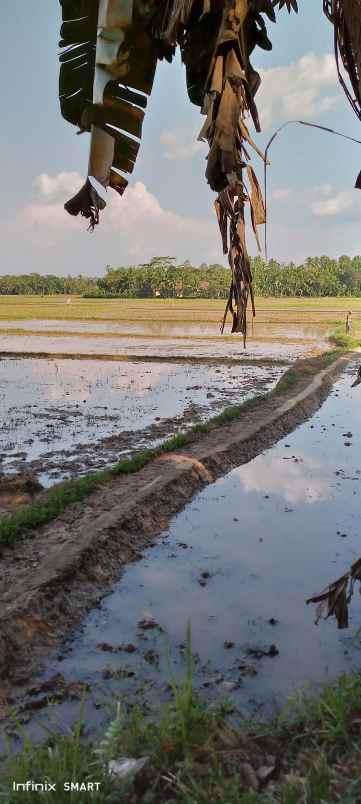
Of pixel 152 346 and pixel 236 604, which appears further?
pixel 152 346

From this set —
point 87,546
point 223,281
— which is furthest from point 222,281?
point 87,546

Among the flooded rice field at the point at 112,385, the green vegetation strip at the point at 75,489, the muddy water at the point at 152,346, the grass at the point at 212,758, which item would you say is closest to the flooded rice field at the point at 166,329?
the flooded rice field at the point at 112,385

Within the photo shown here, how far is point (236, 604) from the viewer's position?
3.50m

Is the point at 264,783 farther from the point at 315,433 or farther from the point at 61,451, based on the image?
the point at 315,433

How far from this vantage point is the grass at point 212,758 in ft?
5.74

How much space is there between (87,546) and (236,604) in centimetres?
112

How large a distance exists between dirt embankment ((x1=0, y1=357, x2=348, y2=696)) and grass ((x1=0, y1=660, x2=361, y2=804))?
870 mm

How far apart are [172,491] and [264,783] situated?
3654mm

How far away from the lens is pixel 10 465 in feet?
21.3

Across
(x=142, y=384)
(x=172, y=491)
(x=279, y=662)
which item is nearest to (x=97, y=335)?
(x=142, y=384)

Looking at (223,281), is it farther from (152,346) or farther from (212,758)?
(212,758)

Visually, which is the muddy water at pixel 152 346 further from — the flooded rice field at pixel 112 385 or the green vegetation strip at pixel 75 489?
the green vegetation strip at pixel 75 489

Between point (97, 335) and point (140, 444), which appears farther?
point (97, 335)

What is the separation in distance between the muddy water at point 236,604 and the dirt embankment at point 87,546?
0.44 ft
